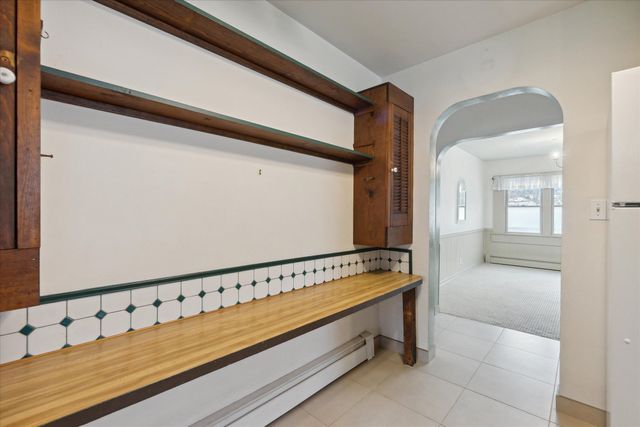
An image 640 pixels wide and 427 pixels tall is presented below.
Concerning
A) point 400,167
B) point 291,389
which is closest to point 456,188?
point 400,167

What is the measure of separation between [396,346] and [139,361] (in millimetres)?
2197

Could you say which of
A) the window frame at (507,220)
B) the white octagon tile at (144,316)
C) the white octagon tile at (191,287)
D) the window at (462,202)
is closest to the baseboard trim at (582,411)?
the white octagon tile at (191,287)

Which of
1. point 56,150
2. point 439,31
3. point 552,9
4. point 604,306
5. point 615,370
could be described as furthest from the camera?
point 439,31

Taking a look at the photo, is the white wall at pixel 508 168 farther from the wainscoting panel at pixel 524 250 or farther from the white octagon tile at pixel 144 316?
the white octagon tile at pixel 144 316

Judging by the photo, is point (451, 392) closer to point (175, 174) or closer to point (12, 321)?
point (175, 174)

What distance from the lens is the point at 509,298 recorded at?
13.5 ft

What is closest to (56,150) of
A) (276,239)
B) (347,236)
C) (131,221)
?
(131,221)

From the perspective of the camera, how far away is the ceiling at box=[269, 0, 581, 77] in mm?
1747

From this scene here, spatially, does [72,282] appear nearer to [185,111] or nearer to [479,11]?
[185,111]

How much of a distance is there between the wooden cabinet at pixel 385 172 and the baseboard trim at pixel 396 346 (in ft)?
3.14

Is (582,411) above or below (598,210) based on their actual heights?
below

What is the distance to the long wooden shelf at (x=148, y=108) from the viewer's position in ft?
3.16

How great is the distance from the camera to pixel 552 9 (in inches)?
69.9

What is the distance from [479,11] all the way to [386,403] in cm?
266
